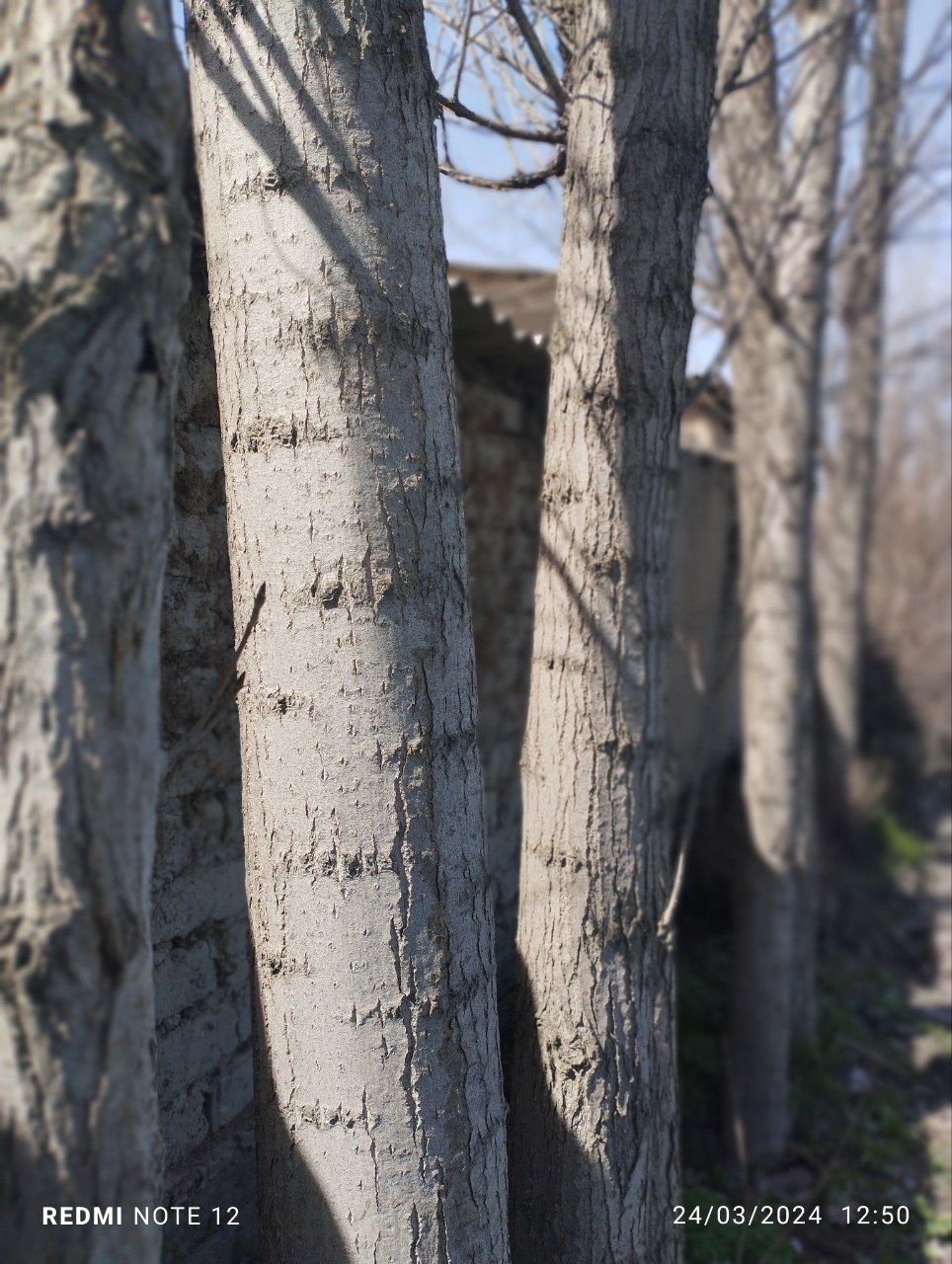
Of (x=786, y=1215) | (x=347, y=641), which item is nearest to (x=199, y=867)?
(x=347, y=641)

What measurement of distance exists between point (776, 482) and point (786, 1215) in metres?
2.69

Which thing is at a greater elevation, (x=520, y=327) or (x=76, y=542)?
(x=520, y=327)

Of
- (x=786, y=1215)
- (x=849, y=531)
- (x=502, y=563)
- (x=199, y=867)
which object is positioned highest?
(x=502, y=563)

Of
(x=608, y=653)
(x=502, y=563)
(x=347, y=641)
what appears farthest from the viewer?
(x=502, y=563)

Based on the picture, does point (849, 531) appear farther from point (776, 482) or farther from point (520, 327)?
point (520, 327)

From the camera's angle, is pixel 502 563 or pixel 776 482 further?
pixel 776 482

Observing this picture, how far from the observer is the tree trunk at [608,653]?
6.27 ft

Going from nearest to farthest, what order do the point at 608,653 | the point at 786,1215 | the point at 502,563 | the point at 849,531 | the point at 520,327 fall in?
1. the point at 608,653
2. the point at 786,1215
3. the point at 502,563
4. the point at 520,327
5. the point at 849,531

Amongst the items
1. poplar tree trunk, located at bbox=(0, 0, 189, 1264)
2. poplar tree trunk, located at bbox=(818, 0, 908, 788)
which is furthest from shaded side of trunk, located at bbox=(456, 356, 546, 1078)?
poplar tree trunk, located at bbox=(818, 0, 908, 788)

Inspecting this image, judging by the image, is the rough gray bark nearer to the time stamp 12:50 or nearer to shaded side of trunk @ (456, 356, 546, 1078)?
the time stamp 12:50

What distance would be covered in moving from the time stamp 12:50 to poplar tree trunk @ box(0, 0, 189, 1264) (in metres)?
2.14

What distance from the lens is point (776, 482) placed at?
4379 millimetres

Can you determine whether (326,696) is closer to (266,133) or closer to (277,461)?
(277,461)

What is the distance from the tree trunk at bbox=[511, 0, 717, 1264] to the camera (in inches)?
75.3
